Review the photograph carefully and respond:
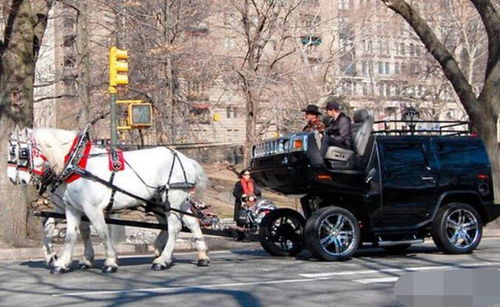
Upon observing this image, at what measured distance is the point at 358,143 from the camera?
13.1 metres

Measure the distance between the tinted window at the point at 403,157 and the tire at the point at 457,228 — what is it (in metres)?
0.91

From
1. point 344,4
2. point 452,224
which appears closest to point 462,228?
point 452,224

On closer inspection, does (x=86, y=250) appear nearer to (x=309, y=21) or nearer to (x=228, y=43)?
(x=228, y=43)

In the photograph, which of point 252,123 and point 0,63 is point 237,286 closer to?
point 0,63

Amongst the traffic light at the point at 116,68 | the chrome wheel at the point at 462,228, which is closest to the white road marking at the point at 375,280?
the chrome wheel at the point at 462,228

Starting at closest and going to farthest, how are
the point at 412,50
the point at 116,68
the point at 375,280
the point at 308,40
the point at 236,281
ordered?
the point at 375,280
the point at 236,281
the point at 116,68
the point at 308,40
the point at 412,50

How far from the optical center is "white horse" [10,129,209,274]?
40.0 ft

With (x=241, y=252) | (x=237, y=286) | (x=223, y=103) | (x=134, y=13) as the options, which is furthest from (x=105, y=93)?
(x=237, y=286)

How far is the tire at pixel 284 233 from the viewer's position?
563 inches

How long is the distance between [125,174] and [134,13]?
24396 mm

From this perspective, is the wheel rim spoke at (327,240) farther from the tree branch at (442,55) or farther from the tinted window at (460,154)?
the tree branch at (442,55)

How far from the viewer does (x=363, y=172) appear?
43.8 feet

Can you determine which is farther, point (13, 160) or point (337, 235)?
point (337, 235)

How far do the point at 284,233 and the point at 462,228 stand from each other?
3028 millimetres
